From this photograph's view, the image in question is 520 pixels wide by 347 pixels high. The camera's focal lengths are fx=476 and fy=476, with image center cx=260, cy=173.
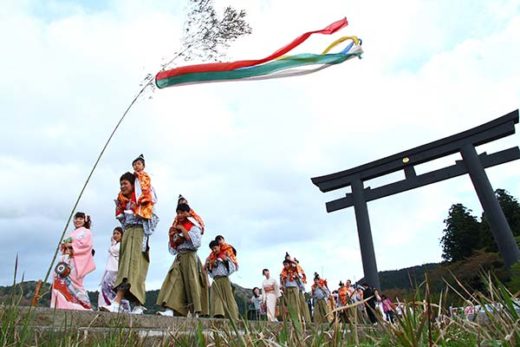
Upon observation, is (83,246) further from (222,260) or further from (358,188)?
(358,188)

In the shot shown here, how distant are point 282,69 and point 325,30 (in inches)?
44.5

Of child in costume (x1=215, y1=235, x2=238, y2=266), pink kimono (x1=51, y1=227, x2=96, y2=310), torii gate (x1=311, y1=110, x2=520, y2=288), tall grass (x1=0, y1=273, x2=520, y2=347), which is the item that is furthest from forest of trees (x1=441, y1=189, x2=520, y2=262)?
tall grass (x1=0, y1=273, x2=520, y2=347)

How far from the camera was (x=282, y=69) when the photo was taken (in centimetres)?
561

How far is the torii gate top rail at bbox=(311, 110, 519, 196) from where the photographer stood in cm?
1402

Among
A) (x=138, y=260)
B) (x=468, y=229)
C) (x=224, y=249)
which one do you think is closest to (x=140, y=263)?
(x=138, y=260)

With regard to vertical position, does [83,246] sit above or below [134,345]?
above

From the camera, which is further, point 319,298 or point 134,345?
point 319,298

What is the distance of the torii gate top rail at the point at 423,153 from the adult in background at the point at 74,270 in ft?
33.8

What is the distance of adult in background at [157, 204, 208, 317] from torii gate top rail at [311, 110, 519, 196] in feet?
32.3

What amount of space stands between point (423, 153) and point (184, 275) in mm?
10626

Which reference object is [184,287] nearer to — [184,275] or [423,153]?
[184,275]

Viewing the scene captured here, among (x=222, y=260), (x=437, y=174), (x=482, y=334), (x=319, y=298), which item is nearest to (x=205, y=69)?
(x=222, y=260)

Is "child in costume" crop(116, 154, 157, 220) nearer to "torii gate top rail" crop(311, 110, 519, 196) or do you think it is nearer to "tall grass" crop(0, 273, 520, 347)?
"tall grass" crop(0, 273, 520, 347)

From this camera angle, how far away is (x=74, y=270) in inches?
248
